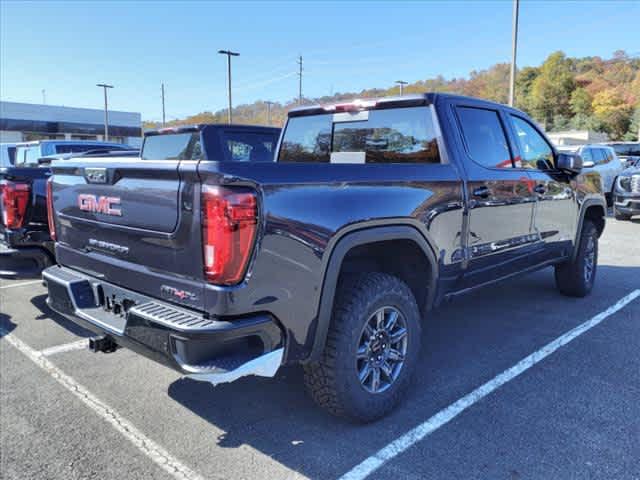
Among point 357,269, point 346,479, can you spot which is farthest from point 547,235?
point 346,479

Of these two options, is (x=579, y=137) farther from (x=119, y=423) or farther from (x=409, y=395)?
(x=119, y=423)

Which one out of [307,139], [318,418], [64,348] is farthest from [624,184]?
[64,348]

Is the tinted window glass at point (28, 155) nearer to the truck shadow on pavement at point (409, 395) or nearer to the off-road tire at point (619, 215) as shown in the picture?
the truck shadow on pavement at point (409, 395)

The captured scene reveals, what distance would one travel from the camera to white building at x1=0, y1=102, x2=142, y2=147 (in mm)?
41500

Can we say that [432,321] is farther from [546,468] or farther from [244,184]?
[244,184]

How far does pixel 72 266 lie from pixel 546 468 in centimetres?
298

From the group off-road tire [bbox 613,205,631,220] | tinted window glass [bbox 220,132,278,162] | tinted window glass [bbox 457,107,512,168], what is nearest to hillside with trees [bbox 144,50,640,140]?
off-road tire [bbox 613,205,631,220]

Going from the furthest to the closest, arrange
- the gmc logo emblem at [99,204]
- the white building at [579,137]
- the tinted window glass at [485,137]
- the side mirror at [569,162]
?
the white building at [579,137] < the side mirror at [569,162] < the tinted window glass at [485,137] < the gmc logo emblem at [99,204]

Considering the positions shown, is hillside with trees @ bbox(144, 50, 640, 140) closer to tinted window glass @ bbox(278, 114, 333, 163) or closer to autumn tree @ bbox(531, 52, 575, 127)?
autumn tree @ bbox(531, 52, 575, 127)

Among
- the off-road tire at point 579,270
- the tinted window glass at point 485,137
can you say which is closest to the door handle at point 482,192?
the tinted window glass at point 485,137

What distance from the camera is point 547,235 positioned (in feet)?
15.6

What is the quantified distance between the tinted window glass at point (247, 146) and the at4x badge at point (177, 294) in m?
4.07

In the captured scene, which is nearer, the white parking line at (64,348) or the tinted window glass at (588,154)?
the white parking line at (64,348)

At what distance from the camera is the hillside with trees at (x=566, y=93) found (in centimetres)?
5981
